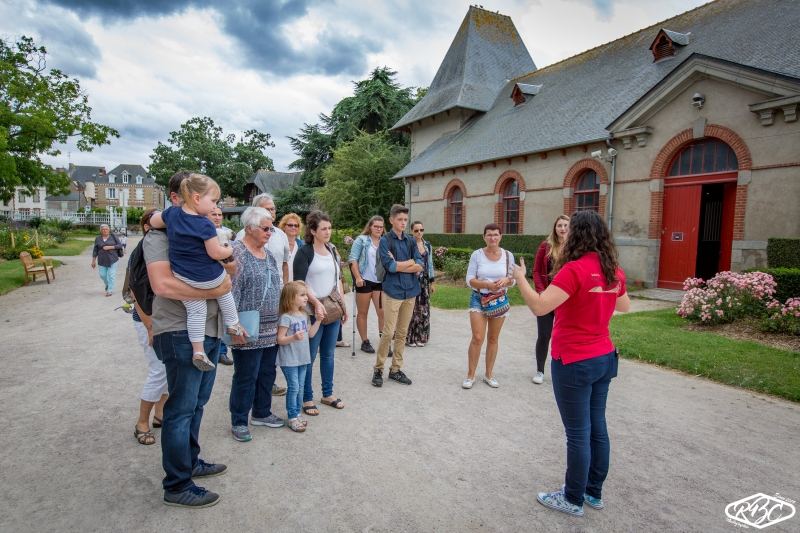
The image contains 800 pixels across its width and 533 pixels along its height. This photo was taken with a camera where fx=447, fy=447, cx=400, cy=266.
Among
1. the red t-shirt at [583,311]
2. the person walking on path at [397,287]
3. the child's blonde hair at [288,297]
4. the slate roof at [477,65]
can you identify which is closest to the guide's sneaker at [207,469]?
the child's blonde hair at [288,297]

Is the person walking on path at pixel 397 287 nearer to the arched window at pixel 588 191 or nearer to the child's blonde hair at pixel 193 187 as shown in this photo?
the child's blonde hair at pixel 193 187

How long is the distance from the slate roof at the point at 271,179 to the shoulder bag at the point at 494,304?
162 ft

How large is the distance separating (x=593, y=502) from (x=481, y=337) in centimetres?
224

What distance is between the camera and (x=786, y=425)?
4.15 meters

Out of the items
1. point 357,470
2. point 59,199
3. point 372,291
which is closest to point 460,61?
point 372,291

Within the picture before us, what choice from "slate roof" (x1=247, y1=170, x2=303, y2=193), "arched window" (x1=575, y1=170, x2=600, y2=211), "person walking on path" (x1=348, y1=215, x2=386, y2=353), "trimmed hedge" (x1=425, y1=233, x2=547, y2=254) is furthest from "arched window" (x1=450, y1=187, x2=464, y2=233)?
"slate roof" (x1=247, y1=170, x2=303, y2=193)

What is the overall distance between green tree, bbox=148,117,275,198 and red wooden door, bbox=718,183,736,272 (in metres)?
46.2

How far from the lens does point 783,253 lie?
9281 millimetres

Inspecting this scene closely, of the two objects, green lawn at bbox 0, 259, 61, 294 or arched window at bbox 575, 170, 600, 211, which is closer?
green lawn at bbox 0, 259, 61, 294

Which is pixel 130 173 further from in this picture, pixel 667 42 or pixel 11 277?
pixel 667 42

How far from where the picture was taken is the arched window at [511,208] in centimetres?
1711

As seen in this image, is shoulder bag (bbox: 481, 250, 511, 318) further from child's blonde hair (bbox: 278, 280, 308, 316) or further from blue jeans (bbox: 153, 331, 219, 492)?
blue jeans (bbox: 153, 331, 219, 492)

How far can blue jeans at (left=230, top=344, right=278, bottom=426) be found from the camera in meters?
3.60

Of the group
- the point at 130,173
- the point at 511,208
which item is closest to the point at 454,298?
the point at 511,208
